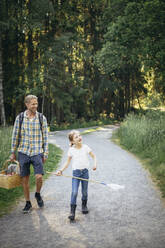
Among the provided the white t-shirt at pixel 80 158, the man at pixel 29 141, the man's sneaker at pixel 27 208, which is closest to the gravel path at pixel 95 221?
the man's sneaker at pixel 27 208

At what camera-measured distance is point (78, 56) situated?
20.9 m

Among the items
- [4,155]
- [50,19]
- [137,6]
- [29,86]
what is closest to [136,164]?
[4,155]

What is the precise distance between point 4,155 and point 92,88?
17027 millimetres

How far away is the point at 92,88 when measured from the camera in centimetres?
2356

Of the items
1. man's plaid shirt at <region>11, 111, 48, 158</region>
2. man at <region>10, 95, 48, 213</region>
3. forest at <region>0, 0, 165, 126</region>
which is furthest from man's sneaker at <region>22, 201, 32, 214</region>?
forest at <region>0, 0, 165, 126</region>

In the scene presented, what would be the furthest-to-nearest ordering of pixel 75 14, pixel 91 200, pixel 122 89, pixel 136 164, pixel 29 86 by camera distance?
pixel 122 89 < pixel 75 14 < pixel 29 86 < pixel 136 164 < pixel 91 200

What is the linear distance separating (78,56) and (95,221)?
17.8m

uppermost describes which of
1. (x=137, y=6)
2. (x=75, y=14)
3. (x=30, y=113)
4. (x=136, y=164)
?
(x=75, y=14)

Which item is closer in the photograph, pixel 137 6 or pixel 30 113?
pixel 30 113

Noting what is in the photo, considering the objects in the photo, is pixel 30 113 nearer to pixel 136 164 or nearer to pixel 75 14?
pixel 136 164

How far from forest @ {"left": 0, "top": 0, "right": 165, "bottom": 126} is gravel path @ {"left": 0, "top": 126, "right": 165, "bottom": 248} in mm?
8444

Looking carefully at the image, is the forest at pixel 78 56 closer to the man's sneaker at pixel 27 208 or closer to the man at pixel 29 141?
the man at pixel 29 141

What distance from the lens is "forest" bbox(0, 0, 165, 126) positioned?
1414cm

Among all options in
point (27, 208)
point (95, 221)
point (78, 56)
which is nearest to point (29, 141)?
point (27, 208)
